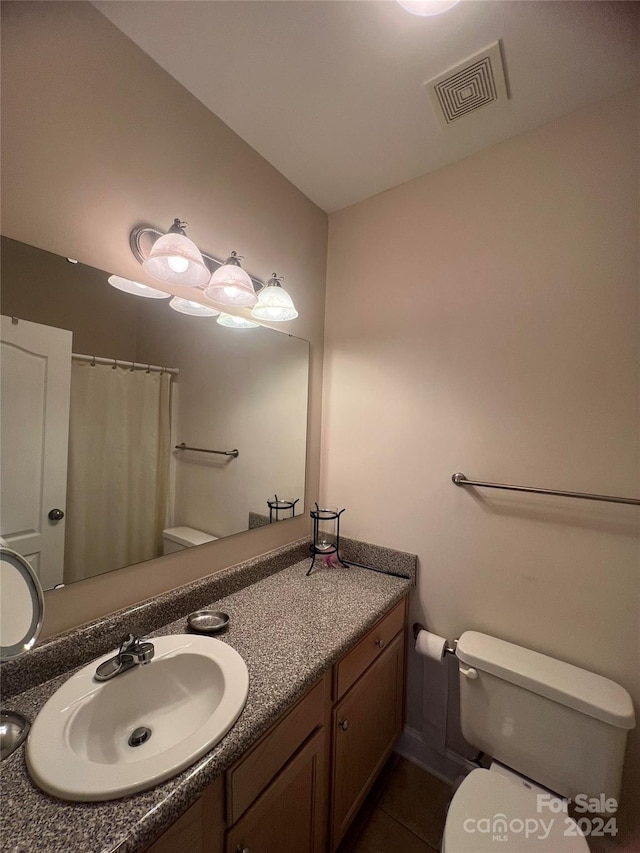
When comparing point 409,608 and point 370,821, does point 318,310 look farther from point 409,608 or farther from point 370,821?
point 370,821

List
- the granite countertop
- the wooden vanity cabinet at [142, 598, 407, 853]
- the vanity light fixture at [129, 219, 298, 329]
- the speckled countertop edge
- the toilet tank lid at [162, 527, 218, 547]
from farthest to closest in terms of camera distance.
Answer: the toilet tank lid at [162, 527, 218, 547]
the vanity light fixture at [129, 219, 298, 329]
the speckled countertop edge
the wooden vanity cabinet at [142, 598, 407, 853]
the granite countertop

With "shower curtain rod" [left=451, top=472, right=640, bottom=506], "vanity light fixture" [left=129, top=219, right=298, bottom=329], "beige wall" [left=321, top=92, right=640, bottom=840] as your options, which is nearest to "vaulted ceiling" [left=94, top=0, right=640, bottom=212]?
"beige wall" [left=321, top=92, right=640, bottom=840]

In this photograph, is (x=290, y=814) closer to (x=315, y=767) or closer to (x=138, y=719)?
(x=315, y=767)

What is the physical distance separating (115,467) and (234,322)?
68cm

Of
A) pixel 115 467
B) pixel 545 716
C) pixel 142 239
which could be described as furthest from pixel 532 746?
pixel 142 239

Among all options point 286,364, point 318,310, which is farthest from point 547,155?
point 286,364

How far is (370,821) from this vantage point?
1248mm

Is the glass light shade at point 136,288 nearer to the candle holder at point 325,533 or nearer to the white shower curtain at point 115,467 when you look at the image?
the white shower curtain at point 115,467

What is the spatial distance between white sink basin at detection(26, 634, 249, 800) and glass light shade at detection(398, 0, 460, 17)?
168cm

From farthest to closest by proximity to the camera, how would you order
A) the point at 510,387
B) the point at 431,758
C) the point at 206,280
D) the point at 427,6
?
the point at 431,758 < the point at 510,387 < the point at 206,280 < the point at 427,6

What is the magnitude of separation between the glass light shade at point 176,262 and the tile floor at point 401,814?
79.5 inches

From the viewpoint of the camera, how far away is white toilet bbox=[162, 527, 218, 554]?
109 cm

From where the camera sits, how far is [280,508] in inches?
60.0

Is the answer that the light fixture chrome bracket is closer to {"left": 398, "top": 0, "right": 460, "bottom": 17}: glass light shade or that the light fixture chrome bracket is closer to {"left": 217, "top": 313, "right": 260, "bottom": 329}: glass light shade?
{"left": 217, "top": 313, "right": 260, "bottom": 329}: glass light shade
